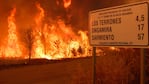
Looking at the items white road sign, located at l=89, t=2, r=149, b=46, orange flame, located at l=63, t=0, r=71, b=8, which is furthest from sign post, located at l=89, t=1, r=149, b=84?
orange flame, located at l=63, t=0, r=71, b=8

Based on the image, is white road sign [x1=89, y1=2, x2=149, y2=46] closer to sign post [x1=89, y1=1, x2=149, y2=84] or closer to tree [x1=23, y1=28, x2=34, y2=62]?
sign post [x1=89, y1=1, x2=149, y2=84]

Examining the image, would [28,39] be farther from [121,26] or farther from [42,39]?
[121,26]

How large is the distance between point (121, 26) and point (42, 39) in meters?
29.5

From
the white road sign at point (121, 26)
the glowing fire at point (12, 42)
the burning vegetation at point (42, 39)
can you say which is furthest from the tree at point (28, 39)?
the white road sign at point (121, 26)

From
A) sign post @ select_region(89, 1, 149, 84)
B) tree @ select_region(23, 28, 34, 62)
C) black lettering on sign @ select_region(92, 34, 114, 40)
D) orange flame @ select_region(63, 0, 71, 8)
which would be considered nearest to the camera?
sign post @ select_region(89, 1, 149, 84)

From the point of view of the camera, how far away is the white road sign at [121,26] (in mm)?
5090

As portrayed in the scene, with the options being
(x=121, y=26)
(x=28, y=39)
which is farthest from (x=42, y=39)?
(x=121, y=26)

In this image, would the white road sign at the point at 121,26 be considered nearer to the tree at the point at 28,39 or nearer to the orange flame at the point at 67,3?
the tree at the point at 28,39

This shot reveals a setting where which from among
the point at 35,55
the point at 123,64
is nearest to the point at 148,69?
the point at 123,64

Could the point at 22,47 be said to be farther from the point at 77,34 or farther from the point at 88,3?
the point at 88,3

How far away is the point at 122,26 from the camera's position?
552cm

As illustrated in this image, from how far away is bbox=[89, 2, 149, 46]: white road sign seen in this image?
5.09 metres

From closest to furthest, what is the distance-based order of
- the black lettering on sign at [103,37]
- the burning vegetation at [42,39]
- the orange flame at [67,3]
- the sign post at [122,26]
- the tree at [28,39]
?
the sign post at [122,26]
the black lettering on sign at [103,37]
the tree at [28,39]
the burning vegetation at [42,39]
the orange flame at [67,3]

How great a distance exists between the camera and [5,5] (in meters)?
35.2
